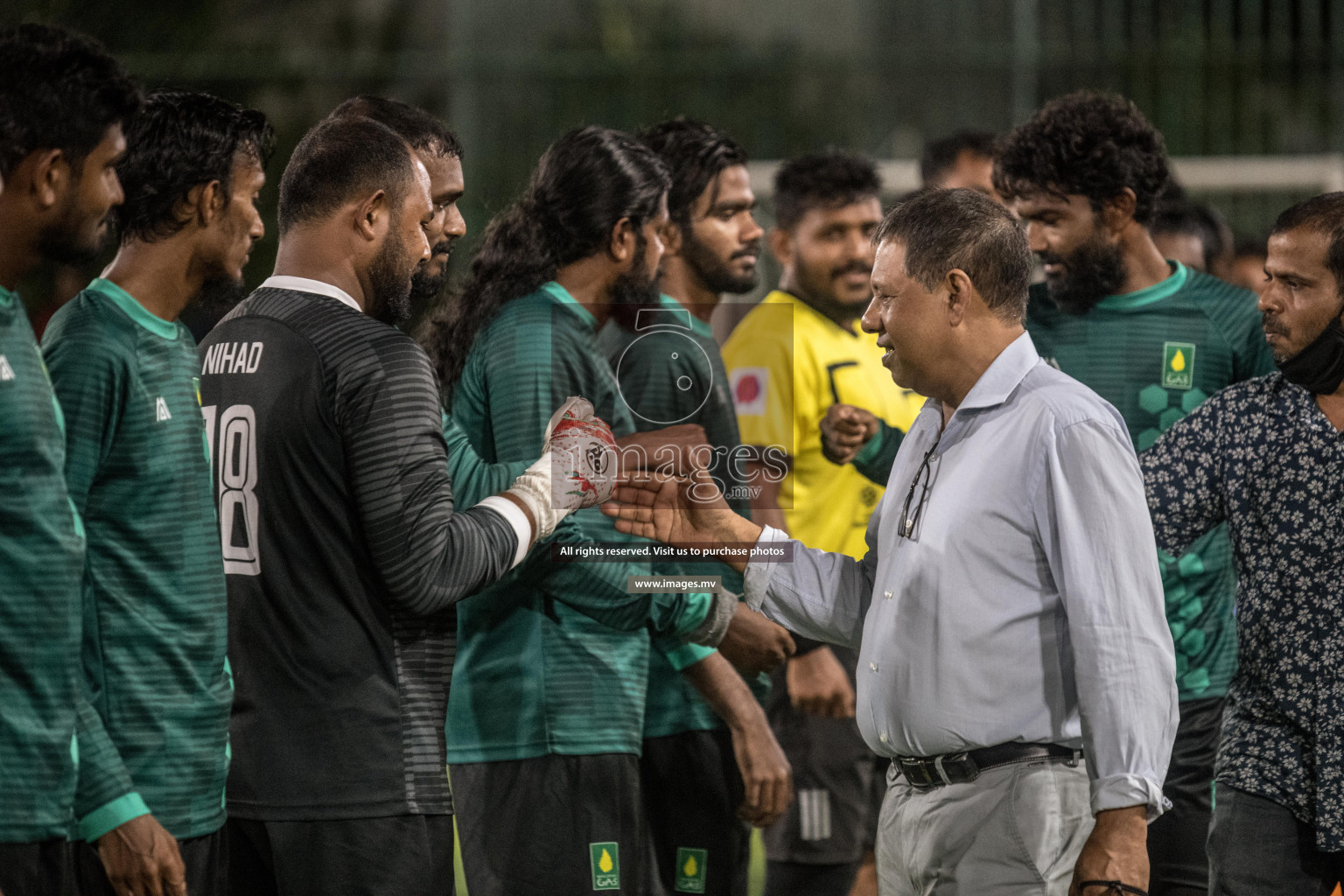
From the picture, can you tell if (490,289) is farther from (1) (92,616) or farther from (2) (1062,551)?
(2) (1062,551)

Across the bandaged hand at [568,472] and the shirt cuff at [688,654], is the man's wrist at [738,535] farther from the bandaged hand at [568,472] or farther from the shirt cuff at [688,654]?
the shirt cuff at [688,654]

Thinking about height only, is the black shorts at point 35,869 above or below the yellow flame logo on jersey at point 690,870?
above

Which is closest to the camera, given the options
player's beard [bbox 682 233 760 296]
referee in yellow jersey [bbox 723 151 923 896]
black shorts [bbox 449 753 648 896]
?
black shorts [bbox 449 753 648 896]

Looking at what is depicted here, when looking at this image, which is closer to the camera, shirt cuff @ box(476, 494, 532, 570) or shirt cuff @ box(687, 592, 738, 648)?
shirt cuff @ box(476, 494, 532, 570)

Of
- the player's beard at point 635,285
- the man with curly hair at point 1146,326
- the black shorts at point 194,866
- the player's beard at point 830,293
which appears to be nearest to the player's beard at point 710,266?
the player's beard at point 830,293

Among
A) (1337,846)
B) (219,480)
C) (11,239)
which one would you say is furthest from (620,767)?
(11,239)

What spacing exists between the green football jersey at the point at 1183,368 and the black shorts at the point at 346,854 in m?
2.02

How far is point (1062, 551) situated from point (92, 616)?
1.55m

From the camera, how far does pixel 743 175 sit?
4.40 m

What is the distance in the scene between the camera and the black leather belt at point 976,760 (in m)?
2.30

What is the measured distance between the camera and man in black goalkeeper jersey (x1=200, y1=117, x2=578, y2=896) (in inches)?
92.2

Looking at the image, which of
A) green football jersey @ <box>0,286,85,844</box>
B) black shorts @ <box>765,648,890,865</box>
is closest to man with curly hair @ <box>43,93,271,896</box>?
green football jersey @ <box>0,286,85,844</box>

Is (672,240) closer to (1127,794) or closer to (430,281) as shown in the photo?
(430,281)

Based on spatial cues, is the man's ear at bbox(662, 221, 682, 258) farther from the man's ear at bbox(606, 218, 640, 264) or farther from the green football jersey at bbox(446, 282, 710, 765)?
the green football jersey at bbox(446, 282, 710, 765)
